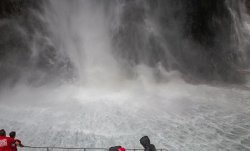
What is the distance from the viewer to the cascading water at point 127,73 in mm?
13852

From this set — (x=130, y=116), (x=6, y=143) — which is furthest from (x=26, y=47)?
(x=6, y=143)

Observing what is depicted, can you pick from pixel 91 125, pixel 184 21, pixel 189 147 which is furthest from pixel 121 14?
pixel 189 147

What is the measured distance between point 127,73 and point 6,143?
14.4 meters

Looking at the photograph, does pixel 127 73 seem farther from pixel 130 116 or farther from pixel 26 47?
pixel 26 47

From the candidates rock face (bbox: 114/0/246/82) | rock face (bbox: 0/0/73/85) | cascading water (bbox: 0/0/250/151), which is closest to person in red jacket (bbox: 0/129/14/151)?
cascading water (bbox: 0/0/250/151)

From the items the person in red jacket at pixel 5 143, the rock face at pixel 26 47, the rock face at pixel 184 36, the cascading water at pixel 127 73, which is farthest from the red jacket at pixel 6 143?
the rock face at pixel 184 36

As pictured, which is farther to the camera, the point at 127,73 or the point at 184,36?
the point at 184,36

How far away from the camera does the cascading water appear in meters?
13.9

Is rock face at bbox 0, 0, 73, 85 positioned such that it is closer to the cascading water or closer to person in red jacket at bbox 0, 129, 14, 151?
the cascading water

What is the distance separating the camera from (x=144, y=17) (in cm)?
2330

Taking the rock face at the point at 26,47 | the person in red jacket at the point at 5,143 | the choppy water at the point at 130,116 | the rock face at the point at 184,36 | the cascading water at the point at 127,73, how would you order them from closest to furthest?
the person in red jacket at the point at 5,143, the choppy water at the point at 130,116, the cascading water at the point at 127,73, the rock face at the point at 26,47, the rock face at the point at 184,36

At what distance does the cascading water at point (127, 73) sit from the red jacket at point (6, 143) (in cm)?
468

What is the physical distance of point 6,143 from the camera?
7598mm

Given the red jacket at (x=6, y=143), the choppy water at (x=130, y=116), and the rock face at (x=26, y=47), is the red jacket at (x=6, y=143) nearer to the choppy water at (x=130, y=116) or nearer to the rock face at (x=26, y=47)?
the choppy water at (x=130, y=116)
